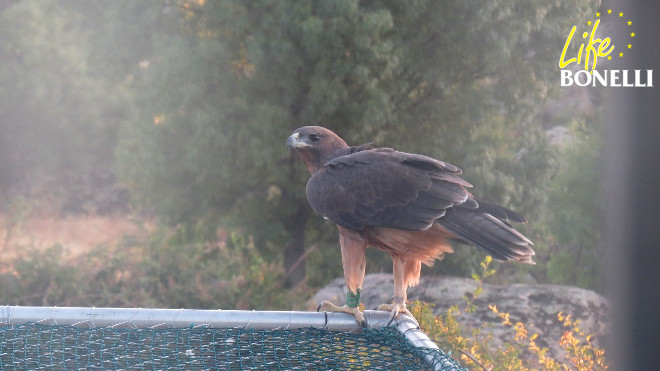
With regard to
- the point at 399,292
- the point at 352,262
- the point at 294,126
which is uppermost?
the point at 294,126

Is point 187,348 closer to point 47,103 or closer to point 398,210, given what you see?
point 398,210

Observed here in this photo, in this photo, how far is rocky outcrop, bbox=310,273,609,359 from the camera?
5492 millimetres

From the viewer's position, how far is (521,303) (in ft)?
19.3

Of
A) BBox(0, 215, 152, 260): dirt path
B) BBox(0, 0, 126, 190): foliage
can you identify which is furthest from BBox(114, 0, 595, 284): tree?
BBox(0, 0, 126, 190): foliage

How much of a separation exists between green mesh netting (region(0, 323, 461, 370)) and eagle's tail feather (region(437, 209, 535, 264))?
464 millimetres

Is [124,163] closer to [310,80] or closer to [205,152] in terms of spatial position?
[205,152]

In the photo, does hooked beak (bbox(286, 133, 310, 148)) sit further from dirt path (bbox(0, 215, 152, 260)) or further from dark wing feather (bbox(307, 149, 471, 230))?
dirt path (bbox(0, 215, 152, 260))

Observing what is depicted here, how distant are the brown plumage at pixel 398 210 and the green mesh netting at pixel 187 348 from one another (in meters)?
0.19

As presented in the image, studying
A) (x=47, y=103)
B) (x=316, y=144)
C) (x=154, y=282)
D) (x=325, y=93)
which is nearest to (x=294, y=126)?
(x=325, y=93)

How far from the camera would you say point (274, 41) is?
6879 mm

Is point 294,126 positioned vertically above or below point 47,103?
below

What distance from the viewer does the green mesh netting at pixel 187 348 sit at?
2.70 metres

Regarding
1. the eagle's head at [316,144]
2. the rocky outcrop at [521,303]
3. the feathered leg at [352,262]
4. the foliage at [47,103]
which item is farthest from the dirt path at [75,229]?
the feathered leg at [352,262]

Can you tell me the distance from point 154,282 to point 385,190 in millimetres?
4885
